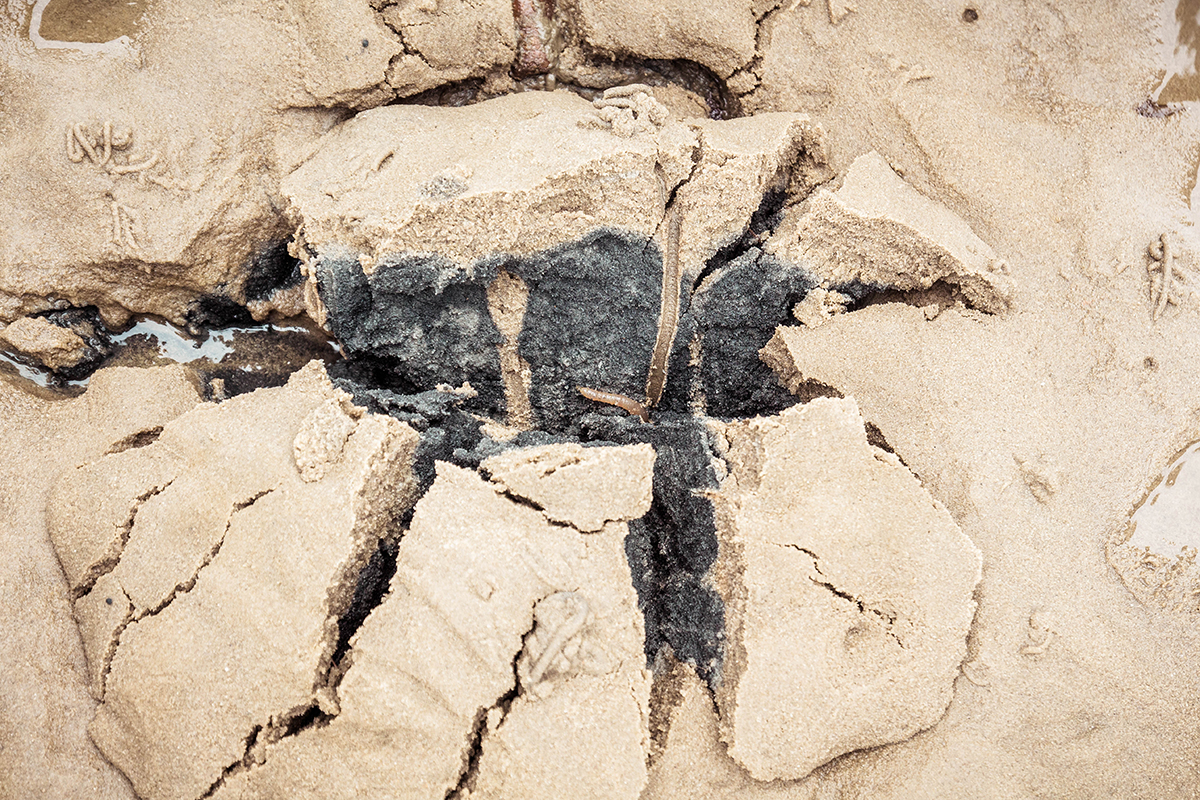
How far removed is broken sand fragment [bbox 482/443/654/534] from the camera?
1.96m

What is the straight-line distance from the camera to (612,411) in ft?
8.16

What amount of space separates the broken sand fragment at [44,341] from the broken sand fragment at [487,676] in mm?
1490

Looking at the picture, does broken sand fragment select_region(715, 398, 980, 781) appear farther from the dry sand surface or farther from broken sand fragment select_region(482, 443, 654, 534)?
broken sand fragment select_region(482, 443, 654, 534)

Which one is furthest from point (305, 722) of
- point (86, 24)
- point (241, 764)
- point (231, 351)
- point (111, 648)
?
point (86, 24)

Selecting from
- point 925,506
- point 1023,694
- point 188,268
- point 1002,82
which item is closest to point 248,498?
point 188,268

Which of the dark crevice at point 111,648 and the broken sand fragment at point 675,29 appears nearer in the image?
the dark crevice at point 111,648

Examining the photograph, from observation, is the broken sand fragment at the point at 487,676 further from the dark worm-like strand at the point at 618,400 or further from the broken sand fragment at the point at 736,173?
the broken sand fragment at the point at 736,173

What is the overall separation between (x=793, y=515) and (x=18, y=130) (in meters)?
2.67

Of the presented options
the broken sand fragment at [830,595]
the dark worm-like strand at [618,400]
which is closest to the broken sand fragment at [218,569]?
the dark worm-like strand at [618,400]

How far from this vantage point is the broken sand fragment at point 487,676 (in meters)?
1.85

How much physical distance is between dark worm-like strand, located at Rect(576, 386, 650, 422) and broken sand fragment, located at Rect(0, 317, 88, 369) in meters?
1.73

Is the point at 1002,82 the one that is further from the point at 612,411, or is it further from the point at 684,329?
the point at 612,411

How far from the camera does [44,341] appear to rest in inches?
95.9

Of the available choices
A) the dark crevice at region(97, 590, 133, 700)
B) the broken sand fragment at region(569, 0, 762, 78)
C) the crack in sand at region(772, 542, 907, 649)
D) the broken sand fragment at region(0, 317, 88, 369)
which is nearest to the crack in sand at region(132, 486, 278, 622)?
the dark crevice at region(97, 590, 133, 700)
